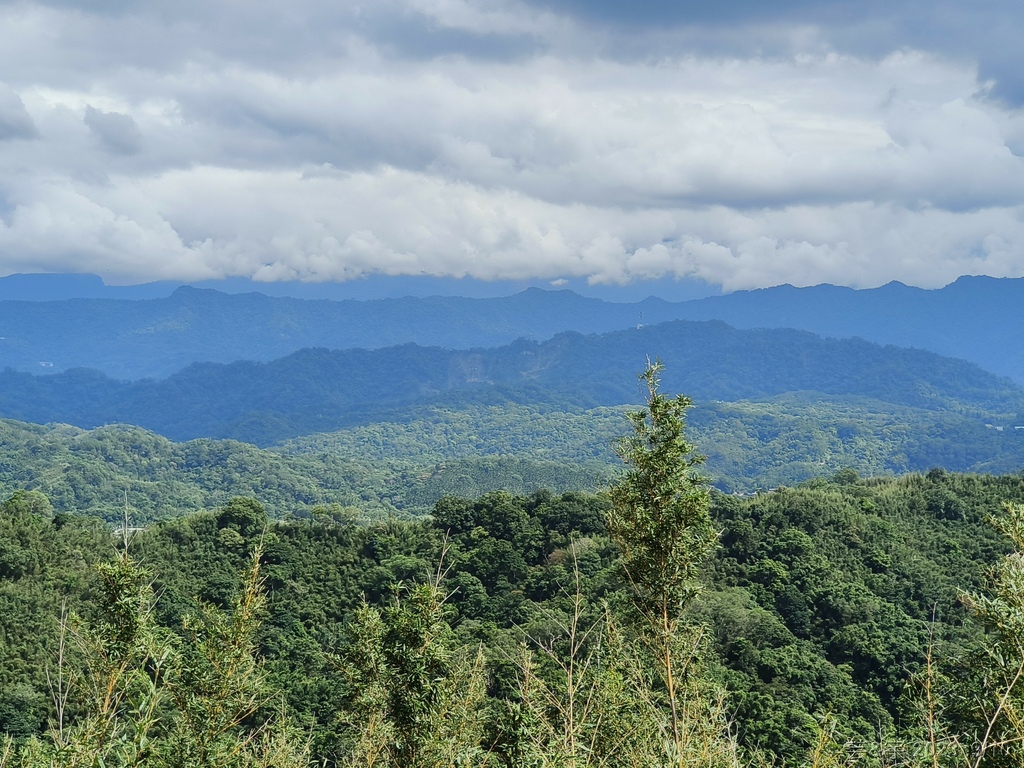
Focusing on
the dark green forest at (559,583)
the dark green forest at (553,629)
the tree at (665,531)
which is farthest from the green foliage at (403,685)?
the dark green forest at (559,583)

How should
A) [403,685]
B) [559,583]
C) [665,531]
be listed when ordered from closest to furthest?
[665,531], [403,685], [559,583]

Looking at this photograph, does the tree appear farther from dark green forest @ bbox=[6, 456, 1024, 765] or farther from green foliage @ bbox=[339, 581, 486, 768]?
dark green forest @ bbox=[6, 456, 1024, 765]

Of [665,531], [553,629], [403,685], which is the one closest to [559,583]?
[553,629]

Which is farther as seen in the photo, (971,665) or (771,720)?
(771,720)

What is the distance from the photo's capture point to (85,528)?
Answer: 212ft

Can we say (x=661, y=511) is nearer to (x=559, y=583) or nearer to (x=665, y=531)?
(x=665, y=531)

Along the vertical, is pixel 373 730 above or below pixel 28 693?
above

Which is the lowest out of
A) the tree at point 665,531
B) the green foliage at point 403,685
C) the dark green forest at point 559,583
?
the dark green forest at point 559,583

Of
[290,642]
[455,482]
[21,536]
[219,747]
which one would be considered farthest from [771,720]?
[455,482]

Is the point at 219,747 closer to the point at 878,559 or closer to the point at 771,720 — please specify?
the point at 771,720

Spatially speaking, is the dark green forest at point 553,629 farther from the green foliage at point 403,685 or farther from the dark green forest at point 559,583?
the dark green forest at point 559,583

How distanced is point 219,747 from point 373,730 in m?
2.98

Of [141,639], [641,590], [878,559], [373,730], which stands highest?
[641,590]

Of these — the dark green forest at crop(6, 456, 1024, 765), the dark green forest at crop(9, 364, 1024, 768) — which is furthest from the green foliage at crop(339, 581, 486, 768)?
the dark green forest at crop(6, 456, 1024, 765)
